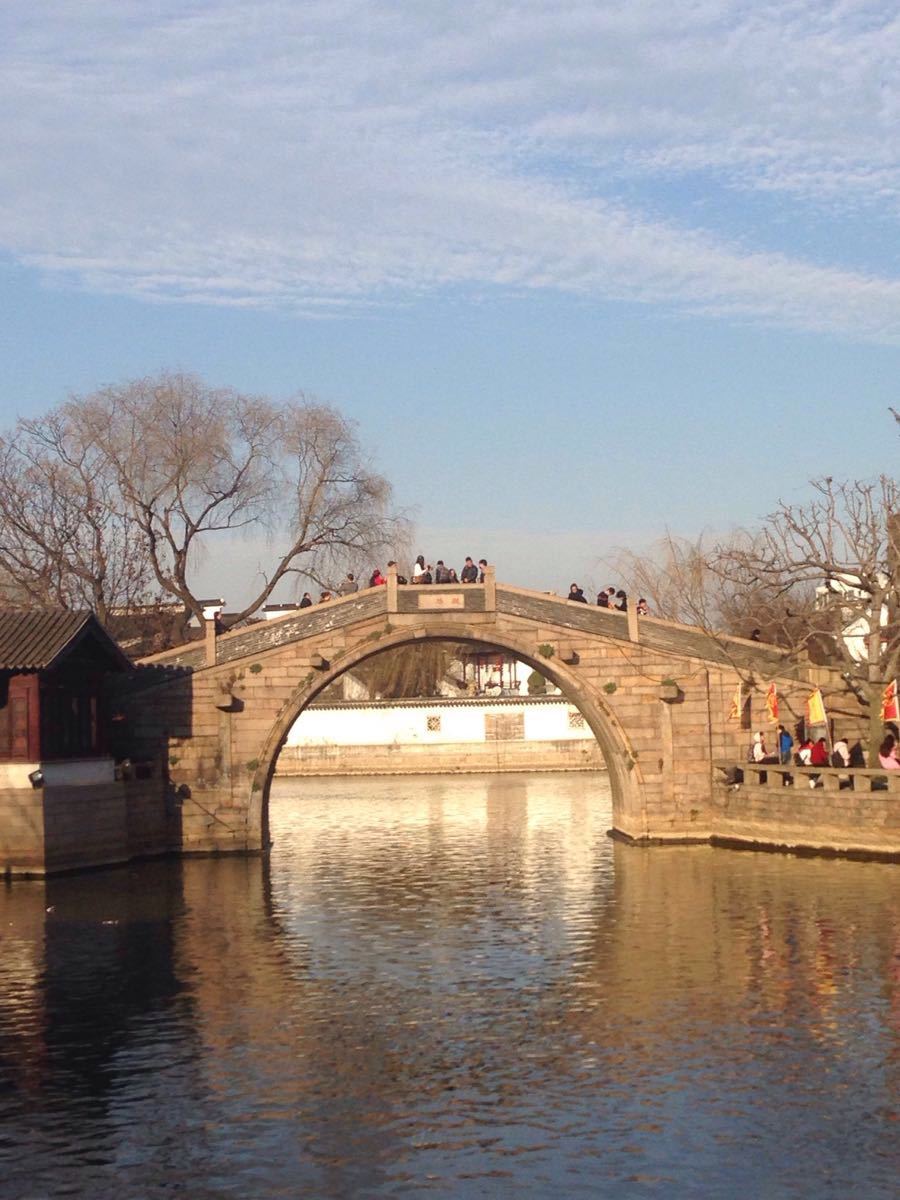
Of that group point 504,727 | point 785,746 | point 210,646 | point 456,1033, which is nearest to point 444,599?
→ point 210,646

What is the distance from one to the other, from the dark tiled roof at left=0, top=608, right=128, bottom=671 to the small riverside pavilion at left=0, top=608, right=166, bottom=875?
0.02 meters

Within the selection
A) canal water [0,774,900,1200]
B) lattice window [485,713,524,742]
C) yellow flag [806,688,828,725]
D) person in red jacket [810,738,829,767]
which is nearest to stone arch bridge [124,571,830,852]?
yellow flag [806,688,828,725]

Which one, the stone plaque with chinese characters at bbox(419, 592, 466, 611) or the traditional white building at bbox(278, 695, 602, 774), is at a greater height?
the stone plaque with chinese characters at bbox(419, 592, 466, 611)

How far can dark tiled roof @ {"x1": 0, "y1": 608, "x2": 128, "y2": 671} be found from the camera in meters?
28.5

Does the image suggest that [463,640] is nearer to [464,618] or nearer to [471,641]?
[471,641]

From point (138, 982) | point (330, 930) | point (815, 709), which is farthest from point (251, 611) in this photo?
point (138, 982)

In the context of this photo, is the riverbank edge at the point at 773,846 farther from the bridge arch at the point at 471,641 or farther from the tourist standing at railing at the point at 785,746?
the tourist standing at railing at the point at 785,746

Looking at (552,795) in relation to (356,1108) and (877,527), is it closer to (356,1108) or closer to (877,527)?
(877,527)

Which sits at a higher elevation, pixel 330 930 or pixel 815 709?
pixel 815 709

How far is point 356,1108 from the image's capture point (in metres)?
14.0

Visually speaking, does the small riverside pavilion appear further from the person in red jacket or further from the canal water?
the person in red jacket

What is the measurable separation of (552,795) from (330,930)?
2433 cm

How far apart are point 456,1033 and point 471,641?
54.0 feet

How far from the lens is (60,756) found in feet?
96.4
